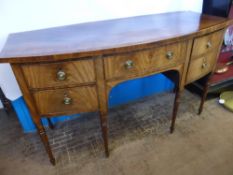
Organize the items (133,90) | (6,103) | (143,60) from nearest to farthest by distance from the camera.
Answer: (143,60) < (6,103) < (133,90)

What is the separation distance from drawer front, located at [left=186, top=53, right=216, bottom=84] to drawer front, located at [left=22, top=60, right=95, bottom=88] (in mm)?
636

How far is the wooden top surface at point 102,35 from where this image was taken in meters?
0.79

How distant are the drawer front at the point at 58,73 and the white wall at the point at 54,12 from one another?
1.60 feet

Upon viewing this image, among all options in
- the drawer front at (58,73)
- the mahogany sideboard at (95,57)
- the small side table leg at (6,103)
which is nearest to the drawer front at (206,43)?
the mahogany sideboard at (95,57)

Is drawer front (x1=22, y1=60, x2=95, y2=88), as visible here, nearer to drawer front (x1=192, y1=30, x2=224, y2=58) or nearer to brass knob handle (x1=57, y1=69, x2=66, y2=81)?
brass knob handle (x1=57, y1=69, x2=66, y2=81)

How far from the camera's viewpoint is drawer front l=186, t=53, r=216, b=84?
113 cm

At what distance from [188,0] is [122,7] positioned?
0.57 metres

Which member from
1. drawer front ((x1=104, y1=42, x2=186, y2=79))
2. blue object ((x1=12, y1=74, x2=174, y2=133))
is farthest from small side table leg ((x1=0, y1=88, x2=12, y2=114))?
drawer front ((x1=104, y1=42, x2=186, y2=79))

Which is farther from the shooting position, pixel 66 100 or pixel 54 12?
pixel 54 12

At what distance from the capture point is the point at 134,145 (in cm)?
133

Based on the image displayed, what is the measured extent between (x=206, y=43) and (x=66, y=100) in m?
0.86

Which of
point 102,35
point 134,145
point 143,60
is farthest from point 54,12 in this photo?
point 134,145

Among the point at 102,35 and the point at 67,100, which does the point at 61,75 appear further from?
the point at 102,35

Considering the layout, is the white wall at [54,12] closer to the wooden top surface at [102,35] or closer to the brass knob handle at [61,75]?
the wooden top surface at [102,35]
